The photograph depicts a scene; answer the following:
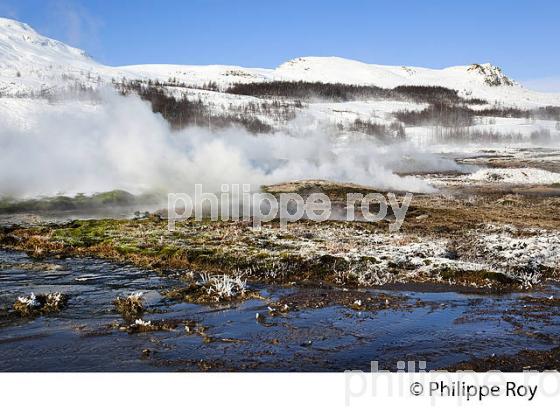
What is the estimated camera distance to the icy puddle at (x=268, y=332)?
402 inches

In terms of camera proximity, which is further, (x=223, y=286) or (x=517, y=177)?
(x=517, y=177)

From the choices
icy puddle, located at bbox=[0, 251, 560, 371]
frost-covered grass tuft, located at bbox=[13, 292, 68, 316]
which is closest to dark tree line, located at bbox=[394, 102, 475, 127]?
icy puddle, located at bbox=[0, 251, 560, 371]

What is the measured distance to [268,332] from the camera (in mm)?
11945

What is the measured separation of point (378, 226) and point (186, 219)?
365 inches

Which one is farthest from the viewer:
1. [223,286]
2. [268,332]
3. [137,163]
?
[137,163]

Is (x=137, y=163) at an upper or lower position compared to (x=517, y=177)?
upper

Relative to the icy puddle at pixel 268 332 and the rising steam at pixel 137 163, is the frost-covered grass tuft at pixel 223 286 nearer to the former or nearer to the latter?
the icy puddle at pixel 268 332

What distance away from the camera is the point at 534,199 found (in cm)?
3703

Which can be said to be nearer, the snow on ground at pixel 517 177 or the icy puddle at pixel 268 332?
the icy puddle at pixel 268 332

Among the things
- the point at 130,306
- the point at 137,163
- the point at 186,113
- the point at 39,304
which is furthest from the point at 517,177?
the point at 186,113

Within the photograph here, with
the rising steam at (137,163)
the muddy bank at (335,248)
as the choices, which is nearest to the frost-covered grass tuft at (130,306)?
the muddy bank at (335,248)

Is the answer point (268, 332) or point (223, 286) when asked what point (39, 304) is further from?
point (268, 332)

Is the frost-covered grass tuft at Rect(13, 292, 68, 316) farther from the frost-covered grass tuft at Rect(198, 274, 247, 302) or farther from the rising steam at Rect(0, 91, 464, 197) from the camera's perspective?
the rising steam at Rect(0, 91, 464, 197)

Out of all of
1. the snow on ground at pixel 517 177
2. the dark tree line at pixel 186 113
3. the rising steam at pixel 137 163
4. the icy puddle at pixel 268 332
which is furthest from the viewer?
the dark tree line at pixel 186 113
